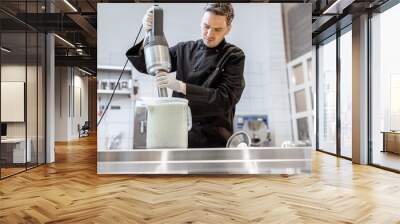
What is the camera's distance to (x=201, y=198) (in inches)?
172

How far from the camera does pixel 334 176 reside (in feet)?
19.1

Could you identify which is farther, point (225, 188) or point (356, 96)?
point (356, 96)

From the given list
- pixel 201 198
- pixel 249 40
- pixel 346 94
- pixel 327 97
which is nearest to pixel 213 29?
pixel 249 40

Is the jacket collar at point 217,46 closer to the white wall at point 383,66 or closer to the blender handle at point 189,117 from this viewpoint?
the blender handle at point 189,117

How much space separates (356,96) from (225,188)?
3751 millimetres

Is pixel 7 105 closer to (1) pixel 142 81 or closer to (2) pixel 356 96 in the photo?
(1) pixel 142 81

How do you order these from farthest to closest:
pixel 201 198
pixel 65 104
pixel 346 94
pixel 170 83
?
pixel 65 104 < pixel 346 94 < pixel 170 83 < pixel 201 198

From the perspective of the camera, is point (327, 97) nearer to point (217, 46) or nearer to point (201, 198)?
point (217, 46)

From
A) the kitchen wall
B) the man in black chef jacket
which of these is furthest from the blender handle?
the kitchen wall

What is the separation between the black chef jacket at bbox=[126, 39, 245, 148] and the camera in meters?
5.69

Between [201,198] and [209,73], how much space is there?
2053mm

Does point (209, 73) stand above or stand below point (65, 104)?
above

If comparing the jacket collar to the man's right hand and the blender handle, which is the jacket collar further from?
the blender handle

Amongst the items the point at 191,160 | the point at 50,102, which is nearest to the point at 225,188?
the point at 191,160
